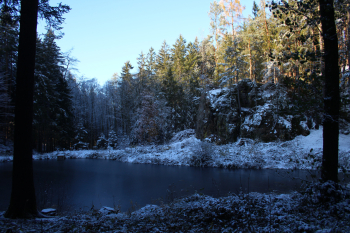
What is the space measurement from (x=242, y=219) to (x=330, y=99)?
332 centimetres

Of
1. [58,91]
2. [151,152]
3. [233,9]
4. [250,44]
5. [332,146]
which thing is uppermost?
[233,9]

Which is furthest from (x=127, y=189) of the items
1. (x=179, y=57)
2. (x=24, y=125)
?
(x=179, y=57)

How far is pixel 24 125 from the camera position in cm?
513

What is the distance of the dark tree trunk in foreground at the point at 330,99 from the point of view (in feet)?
16.0

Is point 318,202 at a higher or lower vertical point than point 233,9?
lower

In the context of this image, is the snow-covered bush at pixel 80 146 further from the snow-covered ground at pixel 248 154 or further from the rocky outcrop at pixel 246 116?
the rocky outcrop at pixel 246 116

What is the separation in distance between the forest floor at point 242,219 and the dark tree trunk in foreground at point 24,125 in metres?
0.37

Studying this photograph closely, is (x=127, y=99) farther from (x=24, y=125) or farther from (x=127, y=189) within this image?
(x=24, y=125)

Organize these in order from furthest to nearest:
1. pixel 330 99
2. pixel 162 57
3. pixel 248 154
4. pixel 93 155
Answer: pixel 162 57 < pixel 93 155 < pixel 248 154 < pixel 330 99

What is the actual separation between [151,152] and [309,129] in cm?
1665

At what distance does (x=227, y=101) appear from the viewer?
25.6m

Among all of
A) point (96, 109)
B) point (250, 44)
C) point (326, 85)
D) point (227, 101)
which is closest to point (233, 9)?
point (250, 44)

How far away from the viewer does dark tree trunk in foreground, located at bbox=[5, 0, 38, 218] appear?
4.98 metres

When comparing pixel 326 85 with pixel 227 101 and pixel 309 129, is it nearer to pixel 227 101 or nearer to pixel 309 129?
pixel 309 129
